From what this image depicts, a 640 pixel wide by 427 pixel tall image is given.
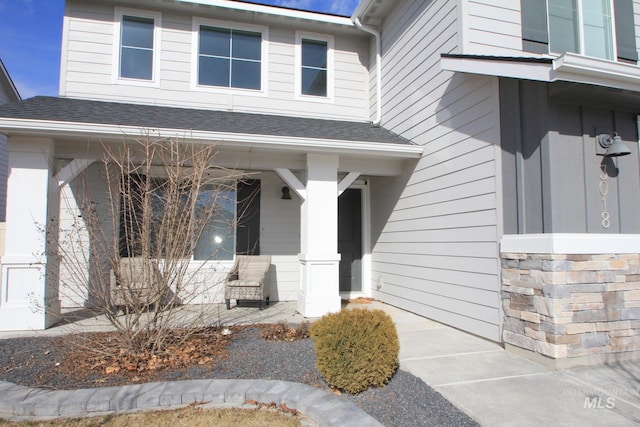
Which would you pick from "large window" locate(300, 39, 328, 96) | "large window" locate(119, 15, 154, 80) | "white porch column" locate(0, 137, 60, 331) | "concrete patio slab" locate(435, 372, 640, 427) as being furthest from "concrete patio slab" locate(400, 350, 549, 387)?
"large window" locate(119, 15, 154, 80)

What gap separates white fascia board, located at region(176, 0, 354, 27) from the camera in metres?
6.93

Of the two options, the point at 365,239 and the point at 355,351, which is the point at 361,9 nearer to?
the point at 365,239

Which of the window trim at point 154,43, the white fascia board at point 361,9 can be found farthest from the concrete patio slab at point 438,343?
the window trim at point 154,43

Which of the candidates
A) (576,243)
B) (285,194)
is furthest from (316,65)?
(576,243)

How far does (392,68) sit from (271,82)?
2.28 m

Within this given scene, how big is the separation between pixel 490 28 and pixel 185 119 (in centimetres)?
438

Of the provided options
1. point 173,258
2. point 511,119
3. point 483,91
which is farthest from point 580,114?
point 173,258

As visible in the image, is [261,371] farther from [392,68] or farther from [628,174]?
[392,68]

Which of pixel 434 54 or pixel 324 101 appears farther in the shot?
pixel 324 101

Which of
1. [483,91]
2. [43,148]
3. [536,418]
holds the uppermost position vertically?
[483,91]

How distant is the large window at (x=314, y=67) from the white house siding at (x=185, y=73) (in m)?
0.24

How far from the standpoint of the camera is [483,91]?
4.54m

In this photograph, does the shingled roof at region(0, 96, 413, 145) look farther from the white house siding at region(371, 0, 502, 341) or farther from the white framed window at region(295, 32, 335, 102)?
the white framed window at region(295, 32, 335, 102)

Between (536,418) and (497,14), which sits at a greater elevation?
(497,14)
